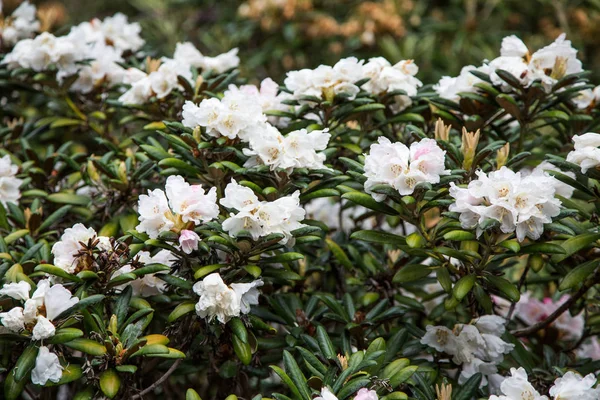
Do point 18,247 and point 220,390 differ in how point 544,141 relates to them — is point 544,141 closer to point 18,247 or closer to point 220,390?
point 220,390

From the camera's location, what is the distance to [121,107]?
2367 millimetres

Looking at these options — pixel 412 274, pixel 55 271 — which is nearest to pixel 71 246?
pixel 55 271

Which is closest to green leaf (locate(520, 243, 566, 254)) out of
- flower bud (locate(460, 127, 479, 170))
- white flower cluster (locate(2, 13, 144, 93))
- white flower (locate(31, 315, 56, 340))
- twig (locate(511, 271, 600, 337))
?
flower bud (locate(460, 127, 479, 170))

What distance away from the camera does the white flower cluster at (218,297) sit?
5.34ft

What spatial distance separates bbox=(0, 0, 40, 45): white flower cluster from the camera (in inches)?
109

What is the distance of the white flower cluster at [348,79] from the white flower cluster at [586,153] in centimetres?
54

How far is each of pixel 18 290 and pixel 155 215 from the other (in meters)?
0.35

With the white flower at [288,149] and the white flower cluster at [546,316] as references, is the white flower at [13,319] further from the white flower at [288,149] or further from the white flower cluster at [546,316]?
the white flower cluster at [546,316]

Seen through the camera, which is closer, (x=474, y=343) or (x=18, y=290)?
(x=18, y=290)

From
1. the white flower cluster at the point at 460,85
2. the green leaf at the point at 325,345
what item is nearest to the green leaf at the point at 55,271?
the green leaf at the point at 325,345

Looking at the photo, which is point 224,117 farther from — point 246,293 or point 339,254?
point 339,254

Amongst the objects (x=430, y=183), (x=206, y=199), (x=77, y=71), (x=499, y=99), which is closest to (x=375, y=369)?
(x=430, y=183)

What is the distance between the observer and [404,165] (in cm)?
170

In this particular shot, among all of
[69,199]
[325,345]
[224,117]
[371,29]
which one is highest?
[224,117]
